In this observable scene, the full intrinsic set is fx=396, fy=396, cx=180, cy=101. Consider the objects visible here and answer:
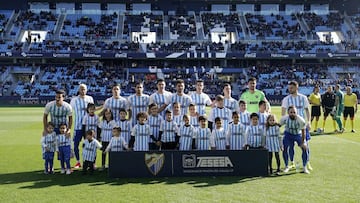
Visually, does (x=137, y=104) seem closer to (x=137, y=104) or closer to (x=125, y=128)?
(x=137, y=104)

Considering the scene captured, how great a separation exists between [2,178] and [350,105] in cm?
1383

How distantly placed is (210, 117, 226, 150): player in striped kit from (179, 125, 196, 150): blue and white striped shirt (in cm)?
48

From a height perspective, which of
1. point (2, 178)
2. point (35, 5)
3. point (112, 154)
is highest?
point (35, 5)

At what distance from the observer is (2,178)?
8.96 m

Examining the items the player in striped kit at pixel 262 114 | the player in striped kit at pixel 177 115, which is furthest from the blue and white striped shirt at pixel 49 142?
the player in striped kit at pixel 262 114

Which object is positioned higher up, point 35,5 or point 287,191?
point 35,5

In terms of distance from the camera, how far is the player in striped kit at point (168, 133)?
31.0 ft

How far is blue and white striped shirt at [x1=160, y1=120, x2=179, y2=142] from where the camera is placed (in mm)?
9461

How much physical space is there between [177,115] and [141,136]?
1034mm

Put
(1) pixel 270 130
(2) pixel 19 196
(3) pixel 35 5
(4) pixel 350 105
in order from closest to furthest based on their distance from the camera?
(2) pixel 19 196 → (1) pixel 270 130 → (4) pixel 350 105 → (3) pixel 35 5

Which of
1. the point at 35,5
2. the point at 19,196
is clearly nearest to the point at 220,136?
the point at 19,196

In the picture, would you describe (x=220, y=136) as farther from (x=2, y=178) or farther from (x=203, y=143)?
(x=2, y=178)

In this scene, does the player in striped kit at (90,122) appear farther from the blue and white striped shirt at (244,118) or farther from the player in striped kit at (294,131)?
the player in striped kit at (294,131)

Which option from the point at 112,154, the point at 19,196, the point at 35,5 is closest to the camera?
the point at 19,196
